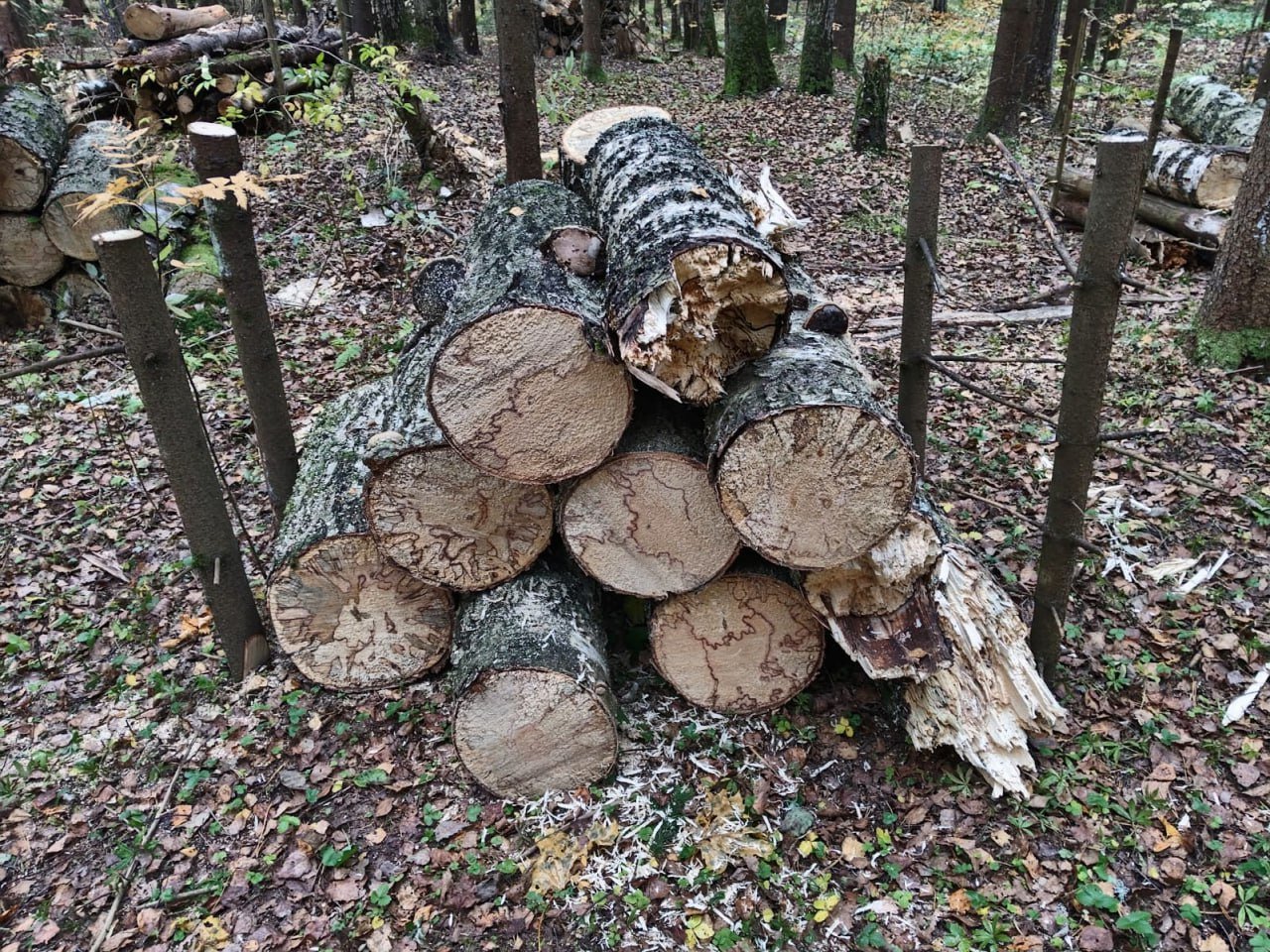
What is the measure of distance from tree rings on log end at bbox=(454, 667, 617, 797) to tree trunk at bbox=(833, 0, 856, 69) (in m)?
16.4

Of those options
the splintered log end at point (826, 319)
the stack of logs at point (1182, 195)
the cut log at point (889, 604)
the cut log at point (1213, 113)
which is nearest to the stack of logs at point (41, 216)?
the splintered log end at point (826, 319)

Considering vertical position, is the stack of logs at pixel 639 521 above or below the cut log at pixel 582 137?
below

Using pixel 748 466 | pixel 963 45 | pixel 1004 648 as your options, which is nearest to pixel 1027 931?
pixel 1004 648

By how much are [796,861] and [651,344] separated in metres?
1.96

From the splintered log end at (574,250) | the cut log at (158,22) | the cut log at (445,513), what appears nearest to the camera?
the cut log at (445,513)

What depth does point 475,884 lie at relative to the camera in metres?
2.93

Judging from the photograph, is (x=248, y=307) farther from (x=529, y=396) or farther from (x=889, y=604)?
(x=889, y=604)

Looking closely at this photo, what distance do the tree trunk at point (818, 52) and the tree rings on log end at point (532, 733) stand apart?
43.0ft

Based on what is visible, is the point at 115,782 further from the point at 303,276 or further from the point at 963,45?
the point at 963,45

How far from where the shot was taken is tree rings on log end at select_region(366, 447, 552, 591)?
3.25m

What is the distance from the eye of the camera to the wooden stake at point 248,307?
3.44 metres

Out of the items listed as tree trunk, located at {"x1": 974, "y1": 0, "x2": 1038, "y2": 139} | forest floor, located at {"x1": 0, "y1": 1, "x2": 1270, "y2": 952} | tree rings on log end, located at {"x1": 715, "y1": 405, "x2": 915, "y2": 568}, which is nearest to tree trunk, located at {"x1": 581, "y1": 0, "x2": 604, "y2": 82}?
tree trunk, located at {"x1": 974, "y1": 0, "x2": 1038, "y2": 139}

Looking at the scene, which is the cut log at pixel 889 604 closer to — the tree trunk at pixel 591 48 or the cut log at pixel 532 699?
the cut log at pixel 532 699

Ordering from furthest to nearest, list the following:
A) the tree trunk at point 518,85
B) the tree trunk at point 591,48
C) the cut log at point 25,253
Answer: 1. the tree trunk at point 591,48
2. the cut log at point 25,253
3. the tree trunk at point 518,85
